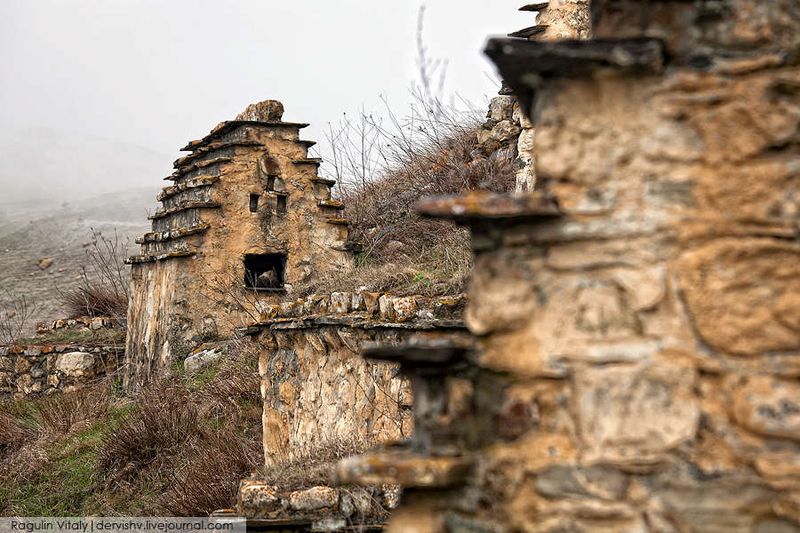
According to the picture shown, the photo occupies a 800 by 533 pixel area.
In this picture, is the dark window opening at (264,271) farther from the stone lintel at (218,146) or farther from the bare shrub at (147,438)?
the bare shrub at (147,438)

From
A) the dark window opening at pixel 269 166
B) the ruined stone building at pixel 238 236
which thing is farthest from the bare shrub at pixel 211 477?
the dark window opening at pixel 269 166

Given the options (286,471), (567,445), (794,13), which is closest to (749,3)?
(794,13)

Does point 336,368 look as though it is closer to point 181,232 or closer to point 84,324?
point 181,232

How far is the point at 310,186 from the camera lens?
41.7 feet

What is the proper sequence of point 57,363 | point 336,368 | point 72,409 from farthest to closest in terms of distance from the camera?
point 57,363
point 72,409
point 336,368

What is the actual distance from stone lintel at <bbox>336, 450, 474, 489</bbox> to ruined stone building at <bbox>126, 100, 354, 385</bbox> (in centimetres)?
915

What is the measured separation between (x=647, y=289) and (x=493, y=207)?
1.55ft

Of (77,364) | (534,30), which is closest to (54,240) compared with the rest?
(77,364)

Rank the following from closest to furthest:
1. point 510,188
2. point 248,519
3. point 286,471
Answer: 1. point 248,519
2. point 286,471
3. point 510,188

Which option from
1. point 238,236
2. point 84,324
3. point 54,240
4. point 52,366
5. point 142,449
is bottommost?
point 142,449

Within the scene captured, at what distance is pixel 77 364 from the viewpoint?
14.2 m

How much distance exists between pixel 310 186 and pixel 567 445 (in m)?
10.1

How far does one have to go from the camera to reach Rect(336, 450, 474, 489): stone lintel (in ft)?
9.54

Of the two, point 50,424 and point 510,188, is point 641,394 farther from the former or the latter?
point 50,424
